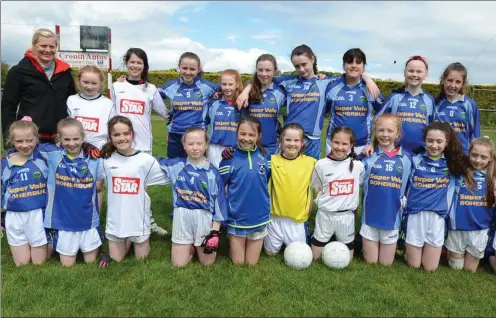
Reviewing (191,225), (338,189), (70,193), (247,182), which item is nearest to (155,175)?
(191,225)

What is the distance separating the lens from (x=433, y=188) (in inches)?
160

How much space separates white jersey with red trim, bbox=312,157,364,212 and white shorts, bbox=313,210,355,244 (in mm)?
74

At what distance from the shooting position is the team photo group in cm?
393

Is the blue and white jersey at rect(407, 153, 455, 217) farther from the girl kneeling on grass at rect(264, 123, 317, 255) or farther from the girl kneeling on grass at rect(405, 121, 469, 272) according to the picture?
the girl kneeling on grass at rect(264, 123, 317, 255)

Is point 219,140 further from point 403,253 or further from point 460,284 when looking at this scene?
point 460,284

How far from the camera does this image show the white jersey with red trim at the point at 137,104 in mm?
4762

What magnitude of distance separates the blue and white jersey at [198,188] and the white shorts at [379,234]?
1.44m

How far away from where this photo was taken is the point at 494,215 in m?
4.10

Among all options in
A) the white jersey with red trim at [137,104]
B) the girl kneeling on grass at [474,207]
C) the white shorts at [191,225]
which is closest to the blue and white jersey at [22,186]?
the white jersey with red trim at [137,104]

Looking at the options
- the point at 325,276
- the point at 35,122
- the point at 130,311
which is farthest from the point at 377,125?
the point at 35,122

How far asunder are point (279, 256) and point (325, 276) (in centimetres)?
66

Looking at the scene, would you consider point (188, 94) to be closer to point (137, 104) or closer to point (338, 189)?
point (137, 104)

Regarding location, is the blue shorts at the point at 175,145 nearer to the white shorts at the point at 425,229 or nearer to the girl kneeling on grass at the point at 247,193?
the girl kneeling on grass at the point at 247,193

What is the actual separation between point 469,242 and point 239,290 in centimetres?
234
